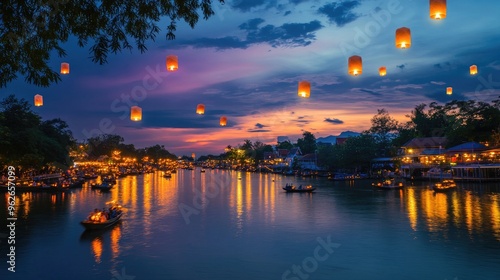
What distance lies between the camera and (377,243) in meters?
23.2

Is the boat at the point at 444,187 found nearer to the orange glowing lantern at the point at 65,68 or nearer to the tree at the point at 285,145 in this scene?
the orange glowing lantern at the point at 65,68

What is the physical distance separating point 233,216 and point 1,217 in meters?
17.3

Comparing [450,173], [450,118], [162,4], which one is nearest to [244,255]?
[162,4]

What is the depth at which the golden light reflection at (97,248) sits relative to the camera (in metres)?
20.3

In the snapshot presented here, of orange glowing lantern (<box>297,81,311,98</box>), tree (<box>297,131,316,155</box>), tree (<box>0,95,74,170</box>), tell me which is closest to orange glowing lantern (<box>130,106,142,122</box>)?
orange glowing lantern (<box>297,81,311,98</box>)

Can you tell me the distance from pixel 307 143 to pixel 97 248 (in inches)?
4389

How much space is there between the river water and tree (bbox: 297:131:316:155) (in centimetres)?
8934

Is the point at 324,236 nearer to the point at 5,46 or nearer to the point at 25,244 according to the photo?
the point at 25,244

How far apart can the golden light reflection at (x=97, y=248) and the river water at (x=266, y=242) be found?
61mm

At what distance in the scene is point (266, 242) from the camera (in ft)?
77.7

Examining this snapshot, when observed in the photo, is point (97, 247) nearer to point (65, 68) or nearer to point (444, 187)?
point (65, 68)

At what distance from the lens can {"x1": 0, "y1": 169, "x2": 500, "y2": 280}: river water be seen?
1841cm

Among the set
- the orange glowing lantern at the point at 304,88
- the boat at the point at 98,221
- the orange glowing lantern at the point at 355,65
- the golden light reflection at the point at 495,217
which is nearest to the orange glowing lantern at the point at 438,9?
the orange glowing lantern at the point at 355,65

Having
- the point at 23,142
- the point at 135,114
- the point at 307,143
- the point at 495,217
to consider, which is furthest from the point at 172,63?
the point at 307,143
